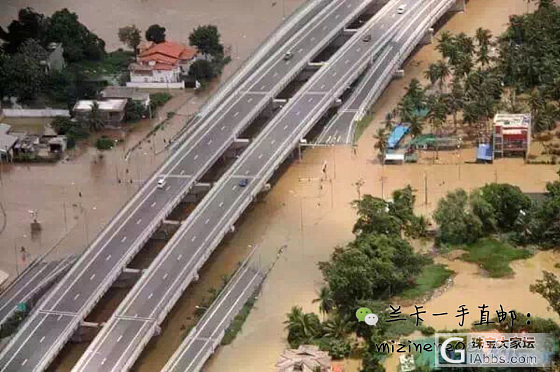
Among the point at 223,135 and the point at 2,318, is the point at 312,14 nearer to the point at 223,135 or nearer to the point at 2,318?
the point at 223,135

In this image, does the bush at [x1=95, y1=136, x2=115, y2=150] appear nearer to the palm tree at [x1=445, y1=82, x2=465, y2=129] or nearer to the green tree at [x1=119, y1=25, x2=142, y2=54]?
the green tree at [x1=119, y1=25, x2=142, y2=54]

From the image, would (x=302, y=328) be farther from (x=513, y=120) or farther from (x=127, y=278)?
(x=513, y=120)

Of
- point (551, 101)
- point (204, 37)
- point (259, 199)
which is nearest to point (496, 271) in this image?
point (259, 199)

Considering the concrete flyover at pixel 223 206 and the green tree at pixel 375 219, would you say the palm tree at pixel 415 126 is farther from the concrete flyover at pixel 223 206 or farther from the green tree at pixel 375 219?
the green tree at pixel 375 219

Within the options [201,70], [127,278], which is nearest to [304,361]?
[127,278]

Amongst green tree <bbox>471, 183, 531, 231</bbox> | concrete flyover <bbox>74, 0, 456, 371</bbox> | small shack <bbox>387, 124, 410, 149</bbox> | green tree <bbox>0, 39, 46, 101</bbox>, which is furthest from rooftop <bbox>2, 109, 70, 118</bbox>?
green tree <bbox>471, 183, 531, 231</bbox>
